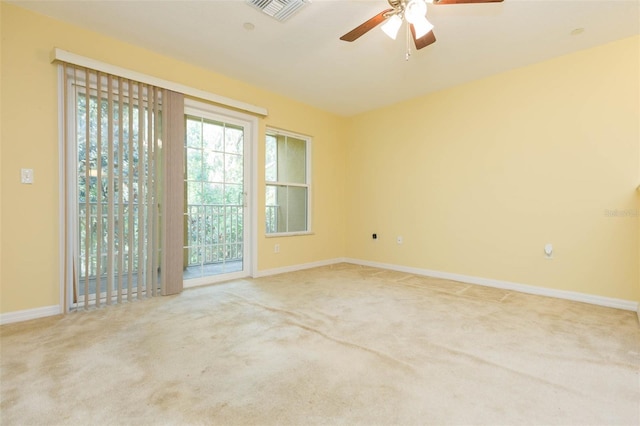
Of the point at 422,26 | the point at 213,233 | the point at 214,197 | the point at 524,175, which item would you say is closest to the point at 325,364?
the point at 422,26

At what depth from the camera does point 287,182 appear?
4418mm

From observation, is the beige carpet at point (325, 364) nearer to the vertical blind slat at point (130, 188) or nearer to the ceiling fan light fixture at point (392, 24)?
the vertical blind slat at point (130, 188)

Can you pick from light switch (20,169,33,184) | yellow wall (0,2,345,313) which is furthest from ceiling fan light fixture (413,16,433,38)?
light switch (20,169,33,184)

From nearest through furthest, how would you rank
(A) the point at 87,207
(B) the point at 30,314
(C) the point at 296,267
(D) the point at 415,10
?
1. (D) the point at 415,10
2. (B) the point at 30,314
3. (A) the point at 87,207
4. (C) the point at 296,267

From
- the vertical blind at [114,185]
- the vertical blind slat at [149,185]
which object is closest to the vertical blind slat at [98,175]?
the vertical blind at [114,185]

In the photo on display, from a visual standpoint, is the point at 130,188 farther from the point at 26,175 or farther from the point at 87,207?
the point at 26,175

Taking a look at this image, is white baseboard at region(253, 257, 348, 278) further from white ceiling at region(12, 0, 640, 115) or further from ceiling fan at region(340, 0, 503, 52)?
ceiling fan at region(340, 0, 503, 52)

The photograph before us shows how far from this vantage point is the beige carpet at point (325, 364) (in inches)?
51.7

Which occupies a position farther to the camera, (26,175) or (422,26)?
(26,175)

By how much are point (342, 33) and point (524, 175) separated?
7.92ft

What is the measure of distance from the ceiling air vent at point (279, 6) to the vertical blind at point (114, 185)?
138cm

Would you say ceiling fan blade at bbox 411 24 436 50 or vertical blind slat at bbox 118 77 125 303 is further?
vertical blind slat at bbox 118 77 125 303

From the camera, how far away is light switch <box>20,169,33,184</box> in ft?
7.77

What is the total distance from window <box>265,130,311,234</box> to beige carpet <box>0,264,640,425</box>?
5.53 ft
